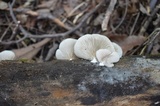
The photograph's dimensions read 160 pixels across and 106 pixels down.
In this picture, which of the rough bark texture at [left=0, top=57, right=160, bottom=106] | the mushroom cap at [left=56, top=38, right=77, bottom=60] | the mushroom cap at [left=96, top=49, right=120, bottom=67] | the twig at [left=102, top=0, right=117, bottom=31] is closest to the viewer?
the rough bark texture at [left=0, top=57, right=160, bottom=106]

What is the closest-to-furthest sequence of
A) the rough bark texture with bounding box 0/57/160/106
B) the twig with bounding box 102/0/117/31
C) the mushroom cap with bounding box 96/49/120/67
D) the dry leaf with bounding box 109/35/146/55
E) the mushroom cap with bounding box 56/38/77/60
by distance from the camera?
the rough bark texture with bounding box 0/57/160/106, the mushroom cap with bounding box 96/49/120/67, the mushroom cap with bounding box 56/38/77/60, the dry leaf with bounding box 109/35/146/55, the twig with bounding box 102/0/117/31

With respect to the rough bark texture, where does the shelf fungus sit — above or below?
above

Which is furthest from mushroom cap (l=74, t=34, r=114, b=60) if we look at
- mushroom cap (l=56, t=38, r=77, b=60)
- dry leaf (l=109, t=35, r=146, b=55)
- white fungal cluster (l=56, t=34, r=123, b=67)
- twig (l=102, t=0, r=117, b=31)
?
twig (l=102, t=0, r=117, b=31)

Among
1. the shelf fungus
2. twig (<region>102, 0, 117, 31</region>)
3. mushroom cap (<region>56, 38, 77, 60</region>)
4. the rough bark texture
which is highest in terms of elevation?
twig (<region>102, 0, 117, 31</region>)

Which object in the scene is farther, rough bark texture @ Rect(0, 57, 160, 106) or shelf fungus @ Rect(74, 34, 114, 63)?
shelf fungus @ Rect(74, 34, 114, 63)

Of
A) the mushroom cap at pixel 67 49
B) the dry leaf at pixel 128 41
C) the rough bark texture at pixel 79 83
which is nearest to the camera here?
the rough bark texture at pixel 79 83

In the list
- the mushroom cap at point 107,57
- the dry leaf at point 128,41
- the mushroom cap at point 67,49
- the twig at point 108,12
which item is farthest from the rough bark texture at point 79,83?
the twig at point 108,12

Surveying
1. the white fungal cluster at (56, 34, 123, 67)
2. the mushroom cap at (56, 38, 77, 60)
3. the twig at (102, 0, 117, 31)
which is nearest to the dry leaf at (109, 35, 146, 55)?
the twig at (102, 0, 117, 31)

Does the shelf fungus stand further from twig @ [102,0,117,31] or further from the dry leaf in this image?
twig @ [102,0,117,31]

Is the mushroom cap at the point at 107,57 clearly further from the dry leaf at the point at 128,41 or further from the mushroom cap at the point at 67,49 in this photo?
the dry leaf at the point at 128,41
